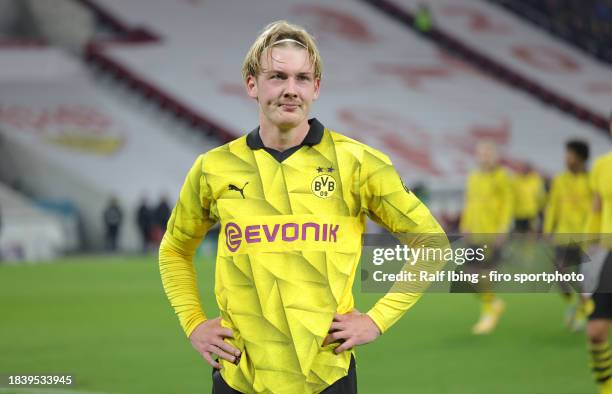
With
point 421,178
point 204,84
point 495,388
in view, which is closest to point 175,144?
point 204,84

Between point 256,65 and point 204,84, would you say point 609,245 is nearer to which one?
point 256,65

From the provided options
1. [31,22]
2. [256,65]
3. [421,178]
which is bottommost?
[256,65]

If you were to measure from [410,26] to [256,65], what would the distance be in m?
40.1

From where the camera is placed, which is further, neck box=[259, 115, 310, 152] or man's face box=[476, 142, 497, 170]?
man's face box=[476, 142, 497, 170]

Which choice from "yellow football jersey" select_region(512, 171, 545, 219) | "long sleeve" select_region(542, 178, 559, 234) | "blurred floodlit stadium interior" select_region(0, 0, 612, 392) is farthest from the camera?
"blurred floodlit stadium interior" select_region(0, 0, 612, 392)

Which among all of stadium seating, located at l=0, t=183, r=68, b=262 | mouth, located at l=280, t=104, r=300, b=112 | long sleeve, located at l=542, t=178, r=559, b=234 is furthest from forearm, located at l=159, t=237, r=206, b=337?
stadium seating, located at l=0, t=183, r=68, b=262

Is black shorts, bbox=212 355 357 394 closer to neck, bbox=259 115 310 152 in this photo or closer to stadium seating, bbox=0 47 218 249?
neck, bbox=259 115 310 152

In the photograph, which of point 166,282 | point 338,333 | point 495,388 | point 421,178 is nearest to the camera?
point 338,333

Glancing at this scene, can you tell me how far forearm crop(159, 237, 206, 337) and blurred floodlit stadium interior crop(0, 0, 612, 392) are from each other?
77.1 feet

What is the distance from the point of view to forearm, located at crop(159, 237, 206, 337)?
378 cm

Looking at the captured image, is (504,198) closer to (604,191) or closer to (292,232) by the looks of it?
(604,191)

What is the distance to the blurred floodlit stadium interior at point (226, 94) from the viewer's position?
30.9m

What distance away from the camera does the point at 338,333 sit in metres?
3.48

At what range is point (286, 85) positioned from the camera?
137 inches
